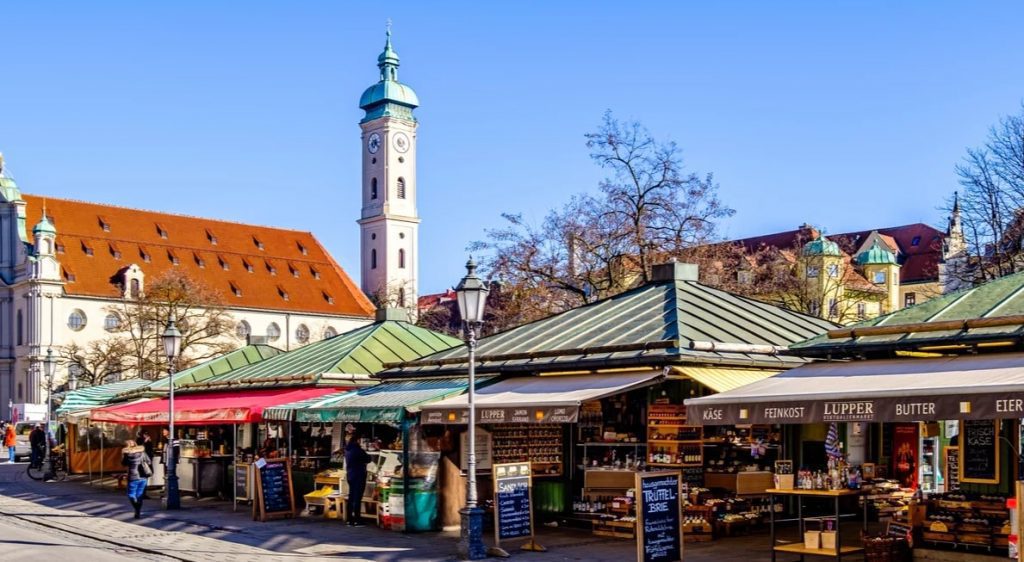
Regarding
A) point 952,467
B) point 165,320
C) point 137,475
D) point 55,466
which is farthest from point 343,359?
point 165,320

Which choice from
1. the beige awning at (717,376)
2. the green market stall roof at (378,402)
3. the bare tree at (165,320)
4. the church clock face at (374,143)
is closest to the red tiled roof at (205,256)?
the church clock face at (374,143)

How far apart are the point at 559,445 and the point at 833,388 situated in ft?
25.2

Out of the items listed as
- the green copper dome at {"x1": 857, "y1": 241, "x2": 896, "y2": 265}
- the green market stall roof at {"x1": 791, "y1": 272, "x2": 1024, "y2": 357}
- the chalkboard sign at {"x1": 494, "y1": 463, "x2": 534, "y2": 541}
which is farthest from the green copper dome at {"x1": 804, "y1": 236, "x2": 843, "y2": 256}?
the chalkboard sign at {"x1": 494, "y1": 463, "x2": 534, "y2": 541}

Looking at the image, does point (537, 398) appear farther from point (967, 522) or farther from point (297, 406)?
point (297, 406)

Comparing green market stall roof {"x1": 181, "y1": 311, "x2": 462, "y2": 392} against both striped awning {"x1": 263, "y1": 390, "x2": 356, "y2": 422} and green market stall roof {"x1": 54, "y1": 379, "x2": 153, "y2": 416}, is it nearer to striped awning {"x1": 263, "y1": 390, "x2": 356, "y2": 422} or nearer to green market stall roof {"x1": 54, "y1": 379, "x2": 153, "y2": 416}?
striped awning {"x1": 263, "y1": 390, "x2": 356, "y2": 422}

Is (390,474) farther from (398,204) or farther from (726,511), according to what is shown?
(398,204)

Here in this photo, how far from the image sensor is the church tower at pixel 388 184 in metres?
120

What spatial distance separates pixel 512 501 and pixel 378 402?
4.54 meters

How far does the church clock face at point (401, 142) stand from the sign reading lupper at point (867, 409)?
10884cm

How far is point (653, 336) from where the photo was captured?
1991cm

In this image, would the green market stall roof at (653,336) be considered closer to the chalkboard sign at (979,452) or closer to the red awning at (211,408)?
the red awning at (211,408)

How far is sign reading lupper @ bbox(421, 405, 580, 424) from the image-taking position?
58.5 feet

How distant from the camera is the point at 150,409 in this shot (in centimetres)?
3011

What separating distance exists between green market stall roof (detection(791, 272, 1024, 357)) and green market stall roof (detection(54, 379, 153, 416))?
26154 millimetres
